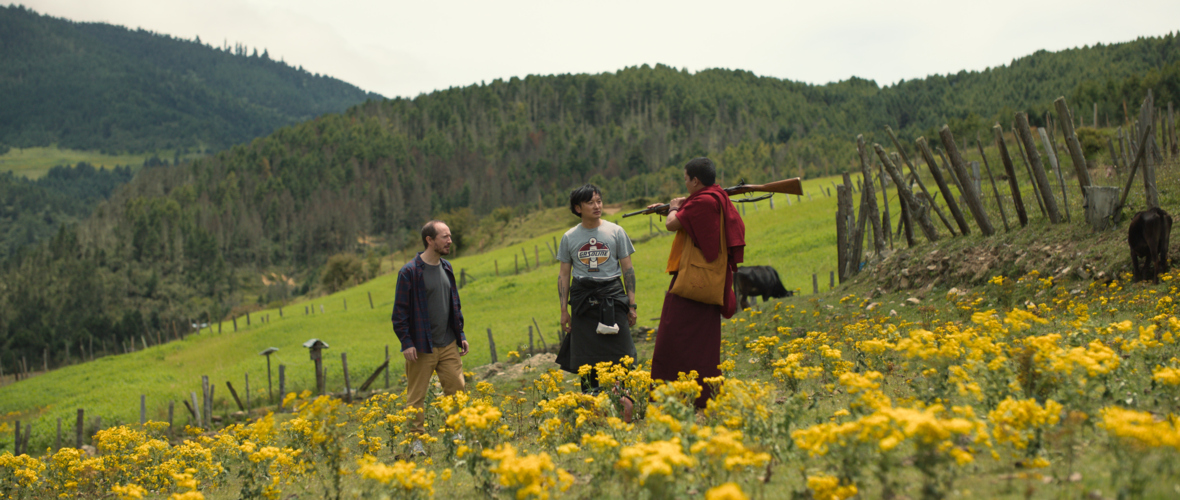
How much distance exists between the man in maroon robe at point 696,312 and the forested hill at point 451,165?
63222mm

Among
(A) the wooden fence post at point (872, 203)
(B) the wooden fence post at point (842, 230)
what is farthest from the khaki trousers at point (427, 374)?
(B) the wooden fence post at point (842, 230)

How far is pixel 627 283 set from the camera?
Answer: 6.14 metres

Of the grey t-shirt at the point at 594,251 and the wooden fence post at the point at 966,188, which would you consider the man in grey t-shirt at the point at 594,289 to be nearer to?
the grey t-shirt at the point at 594,251

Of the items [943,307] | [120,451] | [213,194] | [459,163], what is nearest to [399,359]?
[120,451]

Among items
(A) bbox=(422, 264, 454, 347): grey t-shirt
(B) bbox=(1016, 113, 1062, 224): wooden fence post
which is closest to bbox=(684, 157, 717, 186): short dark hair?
(A) bbox=(422, 264, 454, 347): grey t-shirt

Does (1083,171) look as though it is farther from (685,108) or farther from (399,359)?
(685,108)

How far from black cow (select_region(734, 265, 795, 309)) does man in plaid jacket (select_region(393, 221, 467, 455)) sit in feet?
39.6

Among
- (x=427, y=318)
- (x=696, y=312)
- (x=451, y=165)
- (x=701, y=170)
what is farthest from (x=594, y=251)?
(x=451, y=165)

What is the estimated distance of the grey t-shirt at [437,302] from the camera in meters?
6.11

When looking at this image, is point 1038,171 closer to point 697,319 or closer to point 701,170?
point 701,170

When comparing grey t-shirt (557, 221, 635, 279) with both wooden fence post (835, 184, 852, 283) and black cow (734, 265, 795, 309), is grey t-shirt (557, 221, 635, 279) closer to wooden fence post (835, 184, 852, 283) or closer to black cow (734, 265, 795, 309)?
wooden fence post (835, 184, 852, 283)

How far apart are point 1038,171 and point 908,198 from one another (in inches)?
111

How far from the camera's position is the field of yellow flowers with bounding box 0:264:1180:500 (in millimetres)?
2654

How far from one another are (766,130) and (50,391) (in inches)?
4894
